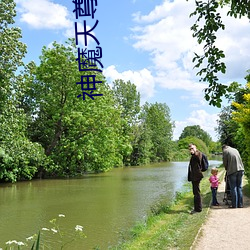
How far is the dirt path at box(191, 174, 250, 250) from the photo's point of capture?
648 centimetres

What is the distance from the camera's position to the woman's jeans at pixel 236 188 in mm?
10039

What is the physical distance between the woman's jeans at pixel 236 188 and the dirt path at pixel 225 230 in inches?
8.5

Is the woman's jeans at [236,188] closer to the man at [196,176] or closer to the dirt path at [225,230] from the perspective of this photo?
the dirt path at [225,230]

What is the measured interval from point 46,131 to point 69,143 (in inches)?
95.2

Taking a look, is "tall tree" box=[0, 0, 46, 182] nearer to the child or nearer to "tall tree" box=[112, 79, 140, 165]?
the child

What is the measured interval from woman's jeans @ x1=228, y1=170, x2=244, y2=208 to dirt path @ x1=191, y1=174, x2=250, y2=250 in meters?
0.22

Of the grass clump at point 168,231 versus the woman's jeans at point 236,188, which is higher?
the woman's jeans at point 236,188

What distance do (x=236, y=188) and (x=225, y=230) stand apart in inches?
108

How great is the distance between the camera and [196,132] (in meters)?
139

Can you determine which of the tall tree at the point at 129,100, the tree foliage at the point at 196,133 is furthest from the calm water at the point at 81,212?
the tree foliage at the point at 196,133

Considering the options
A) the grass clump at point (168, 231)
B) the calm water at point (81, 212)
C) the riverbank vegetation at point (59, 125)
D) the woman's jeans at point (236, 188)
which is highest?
the riverbank vegetation at point (59, 125)

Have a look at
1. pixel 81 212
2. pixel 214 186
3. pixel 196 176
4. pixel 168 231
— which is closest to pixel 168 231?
pixel 168 231

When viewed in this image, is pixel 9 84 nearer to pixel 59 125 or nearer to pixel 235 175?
pixel 59 125

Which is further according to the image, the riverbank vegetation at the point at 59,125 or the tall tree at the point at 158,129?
the tall tree at the point at 158,129
